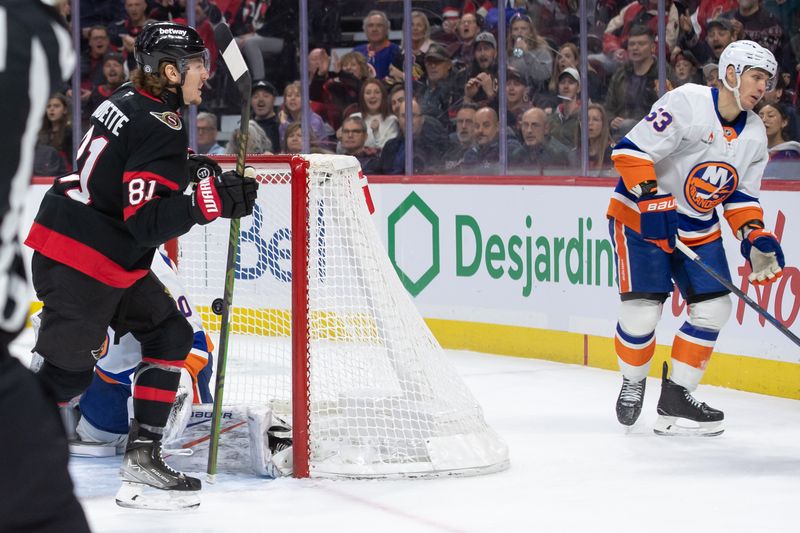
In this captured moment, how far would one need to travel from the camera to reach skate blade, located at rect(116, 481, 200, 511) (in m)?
2.99

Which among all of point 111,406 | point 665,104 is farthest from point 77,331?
point 665,104

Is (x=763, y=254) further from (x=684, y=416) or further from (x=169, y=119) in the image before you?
(x=169, y=119)

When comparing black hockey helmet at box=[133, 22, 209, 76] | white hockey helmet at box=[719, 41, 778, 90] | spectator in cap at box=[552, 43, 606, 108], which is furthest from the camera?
spectator in cap at box=[552, 43, 606, 108]

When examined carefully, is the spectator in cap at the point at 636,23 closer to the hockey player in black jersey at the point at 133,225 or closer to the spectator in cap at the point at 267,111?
the spectator in cap at the point at 267,111

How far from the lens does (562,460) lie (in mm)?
3596

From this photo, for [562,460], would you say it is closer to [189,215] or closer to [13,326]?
[189,215]

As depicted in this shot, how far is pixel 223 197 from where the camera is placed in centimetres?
278

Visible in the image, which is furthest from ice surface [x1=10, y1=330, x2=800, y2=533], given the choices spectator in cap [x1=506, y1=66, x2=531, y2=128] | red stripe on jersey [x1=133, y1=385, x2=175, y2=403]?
spectator in cap [x1=506, y1=66, x2=531, y2=128]

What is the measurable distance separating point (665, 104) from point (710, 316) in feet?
2.11

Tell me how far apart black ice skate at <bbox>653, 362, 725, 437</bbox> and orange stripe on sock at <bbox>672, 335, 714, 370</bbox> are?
9 centimetres

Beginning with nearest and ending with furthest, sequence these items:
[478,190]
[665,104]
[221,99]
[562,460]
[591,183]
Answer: [562,460] → [665,104] → [591,183] → [478,190] → [221,99]

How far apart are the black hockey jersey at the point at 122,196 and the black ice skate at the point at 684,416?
1.77 metres

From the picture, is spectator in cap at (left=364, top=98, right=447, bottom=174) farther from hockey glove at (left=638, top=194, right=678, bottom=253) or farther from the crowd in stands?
hockey glove at (left=638, top=194, right=678, bottom=253)

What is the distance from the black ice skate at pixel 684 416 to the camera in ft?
12.9
